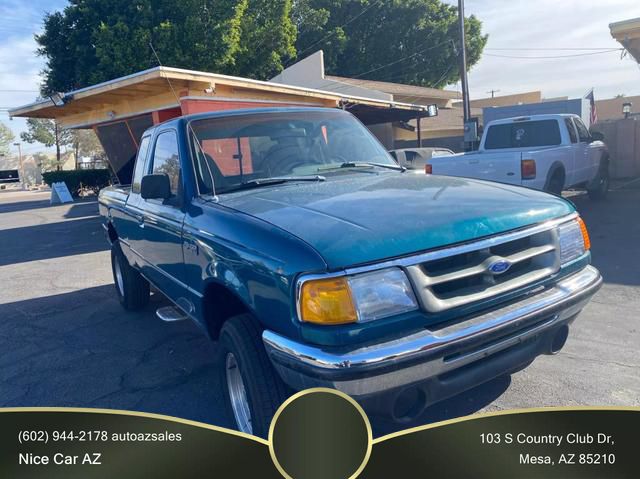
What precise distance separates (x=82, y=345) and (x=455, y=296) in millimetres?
3883

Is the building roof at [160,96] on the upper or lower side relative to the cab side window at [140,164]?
upper

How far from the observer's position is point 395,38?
37.8 metres

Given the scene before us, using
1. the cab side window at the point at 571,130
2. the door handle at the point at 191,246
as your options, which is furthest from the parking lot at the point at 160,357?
the cab side window at the point at 571,130

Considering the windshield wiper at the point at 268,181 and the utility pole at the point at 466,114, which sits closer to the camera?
the windshield wiper at the point at 268,181

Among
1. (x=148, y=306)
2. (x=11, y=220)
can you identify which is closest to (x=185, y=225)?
(x=148, y=306)

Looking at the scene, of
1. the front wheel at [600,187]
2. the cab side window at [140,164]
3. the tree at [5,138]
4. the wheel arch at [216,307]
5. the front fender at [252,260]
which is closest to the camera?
the front fender at [252,260]

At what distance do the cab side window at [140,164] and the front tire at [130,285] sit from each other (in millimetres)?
1110

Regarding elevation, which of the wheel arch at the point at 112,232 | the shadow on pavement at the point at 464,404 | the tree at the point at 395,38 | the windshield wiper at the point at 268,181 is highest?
the tree at the point at 395,38

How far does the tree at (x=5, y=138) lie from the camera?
3113 inches

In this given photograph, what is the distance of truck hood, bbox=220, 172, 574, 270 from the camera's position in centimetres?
224

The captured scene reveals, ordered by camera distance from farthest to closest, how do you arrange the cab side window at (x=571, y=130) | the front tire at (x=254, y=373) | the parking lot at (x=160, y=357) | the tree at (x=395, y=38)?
the tree at (x=395, y=38)
the cab side window at (x=571, y=130)
the parking lot at (x=160, y=357)
the front tire at (x=254, y=373)

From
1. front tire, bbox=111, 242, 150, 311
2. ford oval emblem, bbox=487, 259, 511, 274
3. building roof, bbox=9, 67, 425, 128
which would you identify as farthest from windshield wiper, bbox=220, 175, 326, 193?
building roof, bbox=9, 67, 425, 128

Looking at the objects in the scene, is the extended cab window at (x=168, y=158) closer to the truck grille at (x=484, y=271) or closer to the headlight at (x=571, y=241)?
the truck grille at (x=484, y=271)

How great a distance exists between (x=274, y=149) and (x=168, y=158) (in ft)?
2.78
